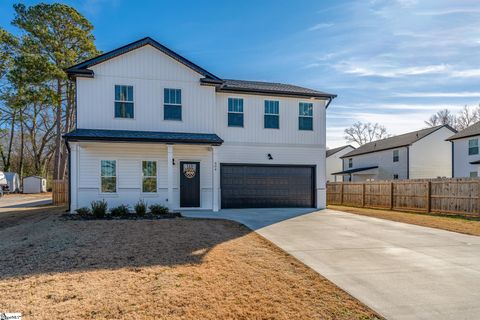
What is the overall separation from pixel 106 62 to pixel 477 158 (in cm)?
2621

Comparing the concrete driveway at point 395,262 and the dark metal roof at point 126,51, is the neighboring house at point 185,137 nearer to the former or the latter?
the dark metal roof at point 126,51

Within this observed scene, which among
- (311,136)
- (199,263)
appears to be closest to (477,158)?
(311,136)

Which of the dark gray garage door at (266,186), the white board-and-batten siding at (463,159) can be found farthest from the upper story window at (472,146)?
the dark gray garage door at (266,186)

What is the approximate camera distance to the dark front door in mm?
14477

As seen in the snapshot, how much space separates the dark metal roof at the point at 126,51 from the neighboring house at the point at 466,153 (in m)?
21.0

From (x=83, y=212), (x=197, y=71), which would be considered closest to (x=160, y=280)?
(x=83, y=212)

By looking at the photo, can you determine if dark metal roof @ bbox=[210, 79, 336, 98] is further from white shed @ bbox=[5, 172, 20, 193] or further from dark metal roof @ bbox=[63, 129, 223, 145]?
white shed @ bbox=[5, 172, 20, 193]

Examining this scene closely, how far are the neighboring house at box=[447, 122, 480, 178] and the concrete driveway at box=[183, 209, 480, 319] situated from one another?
1814 centimetres

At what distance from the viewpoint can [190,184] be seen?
14555 millimetres

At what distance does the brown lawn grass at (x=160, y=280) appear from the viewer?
405cm

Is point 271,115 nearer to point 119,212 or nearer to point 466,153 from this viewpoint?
point 119,212

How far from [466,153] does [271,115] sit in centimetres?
1890

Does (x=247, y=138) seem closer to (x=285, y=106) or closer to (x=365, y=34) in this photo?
(x=285, y=106)

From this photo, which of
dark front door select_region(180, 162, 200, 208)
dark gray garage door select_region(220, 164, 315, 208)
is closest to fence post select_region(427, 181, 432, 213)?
dark gray garage door select_region(220, 164, 315, 208)
